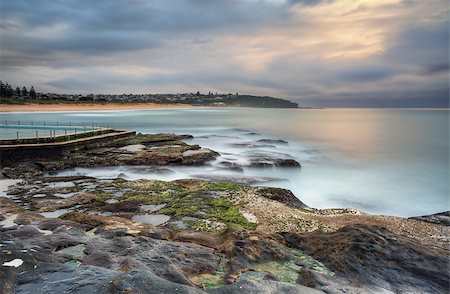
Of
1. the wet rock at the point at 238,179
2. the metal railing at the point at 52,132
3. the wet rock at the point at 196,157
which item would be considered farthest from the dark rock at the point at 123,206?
the metal railing at the point at 52,132

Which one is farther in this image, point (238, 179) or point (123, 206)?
point (238, 179)

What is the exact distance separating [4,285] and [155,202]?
665cm

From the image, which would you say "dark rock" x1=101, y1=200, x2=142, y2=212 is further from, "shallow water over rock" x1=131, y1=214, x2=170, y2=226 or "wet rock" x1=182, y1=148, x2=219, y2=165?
"wet rock" x1=182, y1=148, x2=219, y2=165

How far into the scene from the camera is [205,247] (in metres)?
6.70

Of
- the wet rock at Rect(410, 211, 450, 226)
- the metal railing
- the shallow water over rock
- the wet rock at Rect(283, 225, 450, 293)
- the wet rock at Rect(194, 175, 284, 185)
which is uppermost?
the metal railing

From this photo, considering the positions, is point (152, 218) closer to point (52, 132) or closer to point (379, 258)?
point (379, 258)

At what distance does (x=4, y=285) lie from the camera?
431 cm

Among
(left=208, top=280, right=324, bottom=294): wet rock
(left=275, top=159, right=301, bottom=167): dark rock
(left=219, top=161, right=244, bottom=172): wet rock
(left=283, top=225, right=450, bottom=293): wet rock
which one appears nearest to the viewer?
(left=208, top=280, right=324, bottom=294): wet rock

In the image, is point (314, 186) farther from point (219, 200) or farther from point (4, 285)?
point (4, 285)

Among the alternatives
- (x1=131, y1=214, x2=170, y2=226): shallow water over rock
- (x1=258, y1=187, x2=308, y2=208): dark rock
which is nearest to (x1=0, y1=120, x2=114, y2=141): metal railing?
(x1=131, y1=214, x2=170, y2=226): shallow water over rock

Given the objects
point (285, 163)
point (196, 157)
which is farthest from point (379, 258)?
point (196, 157)

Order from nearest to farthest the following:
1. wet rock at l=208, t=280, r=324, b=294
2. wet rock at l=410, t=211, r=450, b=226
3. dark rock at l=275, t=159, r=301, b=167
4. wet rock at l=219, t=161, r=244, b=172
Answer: wet rock at l=208, t=280, r=324, b=294 → wet rock at l=410, t=211, r=450, b=226 → wet rock at l=219, t=161, r=244, b=172 → dark rock at l=275, t=159, r=301, b=167

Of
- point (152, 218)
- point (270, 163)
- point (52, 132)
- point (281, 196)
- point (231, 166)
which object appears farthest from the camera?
point (52, 132)

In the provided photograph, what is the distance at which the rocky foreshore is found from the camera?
15.9 feet
